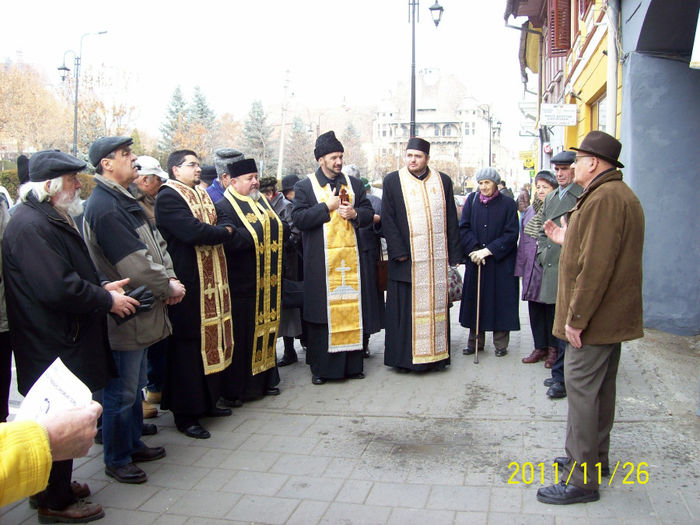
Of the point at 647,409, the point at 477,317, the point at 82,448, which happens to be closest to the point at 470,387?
the point at 477,317

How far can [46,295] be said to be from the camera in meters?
3.53

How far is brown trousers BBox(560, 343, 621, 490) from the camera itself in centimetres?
371

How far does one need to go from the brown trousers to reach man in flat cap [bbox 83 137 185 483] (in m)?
2.59

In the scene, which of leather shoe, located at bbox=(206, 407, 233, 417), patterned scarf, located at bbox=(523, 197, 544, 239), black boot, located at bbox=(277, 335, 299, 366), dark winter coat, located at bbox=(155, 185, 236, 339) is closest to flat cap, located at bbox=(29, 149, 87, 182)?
dark winter coat, located at bbox=(155, 185, 236, 339)

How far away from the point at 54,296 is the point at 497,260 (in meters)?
4.67

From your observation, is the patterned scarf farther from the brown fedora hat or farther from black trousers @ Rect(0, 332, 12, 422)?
black trousers @ Rect(0, 332, 12, 422)

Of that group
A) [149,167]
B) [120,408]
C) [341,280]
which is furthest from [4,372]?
[341,280]

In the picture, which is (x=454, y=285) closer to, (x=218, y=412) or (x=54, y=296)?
(x=218, y=412)

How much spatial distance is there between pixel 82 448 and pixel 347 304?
4526mm

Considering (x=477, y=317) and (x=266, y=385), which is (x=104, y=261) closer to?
(x=266, y=385)

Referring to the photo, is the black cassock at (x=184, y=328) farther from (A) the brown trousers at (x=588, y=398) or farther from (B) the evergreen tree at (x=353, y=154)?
(B) the evergreen tree at (x=353, y=154)

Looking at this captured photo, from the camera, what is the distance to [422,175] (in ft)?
21.6

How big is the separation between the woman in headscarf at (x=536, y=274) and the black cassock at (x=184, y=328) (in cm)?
305

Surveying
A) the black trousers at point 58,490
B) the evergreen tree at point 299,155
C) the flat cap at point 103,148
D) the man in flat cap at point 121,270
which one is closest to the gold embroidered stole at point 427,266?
the man in flat cap at point 121,270
